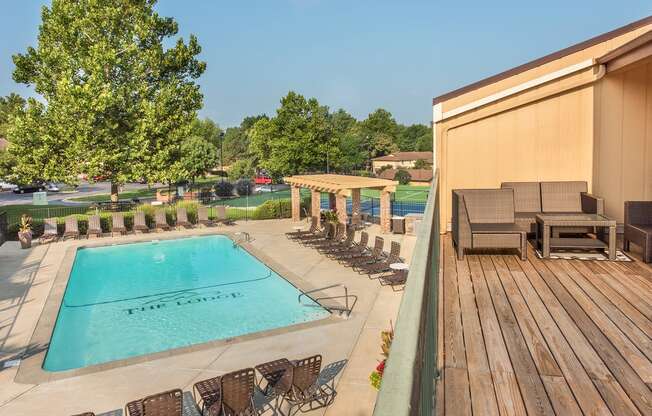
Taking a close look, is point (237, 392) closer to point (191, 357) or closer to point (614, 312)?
point (191, 357)

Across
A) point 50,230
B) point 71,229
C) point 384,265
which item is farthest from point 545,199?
point 50,230

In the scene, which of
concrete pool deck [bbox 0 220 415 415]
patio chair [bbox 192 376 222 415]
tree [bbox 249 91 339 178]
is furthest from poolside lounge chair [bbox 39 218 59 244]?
tree [bbox 249 91 339 178]

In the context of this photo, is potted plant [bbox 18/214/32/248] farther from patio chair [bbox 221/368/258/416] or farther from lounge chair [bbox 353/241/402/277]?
patio chair [bbox 221/368/258/416]

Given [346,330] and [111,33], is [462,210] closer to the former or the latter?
[346,330]

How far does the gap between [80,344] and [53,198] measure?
38.1 metres

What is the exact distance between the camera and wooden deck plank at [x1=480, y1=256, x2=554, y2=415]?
273 centimetres

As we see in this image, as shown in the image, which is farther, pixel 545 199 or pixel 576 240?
pixel 545 199

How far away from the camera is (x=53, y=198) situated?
42844mm

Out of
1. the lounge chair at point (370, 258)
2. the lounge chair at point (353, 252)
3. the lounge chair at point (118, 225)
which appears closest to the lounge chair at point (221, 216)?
the lounge chair at point (118, 225)

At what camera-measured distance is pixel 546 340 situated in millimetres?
3578

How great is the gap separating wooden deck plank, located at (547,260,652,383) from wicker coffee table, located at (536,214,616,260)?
2.06 feet

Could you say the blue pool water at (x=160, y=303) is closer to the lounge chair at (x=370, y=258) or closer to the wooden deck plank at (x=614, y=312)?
the lounge chair at (x=370, y=258)

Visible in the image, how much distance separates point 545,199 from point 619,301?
9.70 feet

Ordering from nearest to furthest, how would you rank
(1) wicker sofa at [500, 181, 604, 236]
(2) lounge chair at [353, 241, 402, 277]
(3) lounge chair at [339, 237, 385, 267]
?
(1) wicker sofa at [500, 181, 604, 236], (2) lounge chair at [353, 241, 402, 277], (3) lounge chair at [339, 237, 385, 267]
